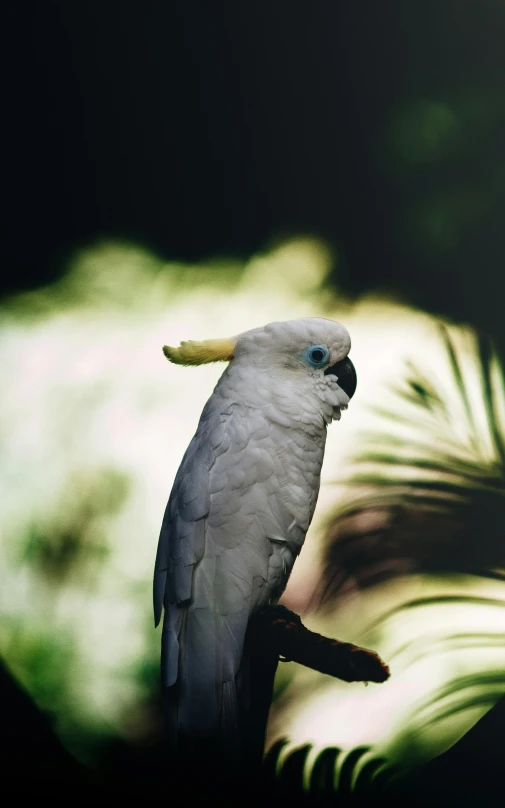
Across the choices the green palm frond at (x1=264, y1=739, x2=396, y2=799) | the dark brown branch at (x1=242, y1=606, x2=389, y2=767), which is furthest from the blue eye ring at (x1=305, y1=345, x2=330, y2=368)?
the green palm frond at (x1=264, y1=739, x2=396, y2=799)

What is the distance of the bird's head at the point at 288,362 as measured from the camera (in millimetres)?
1821


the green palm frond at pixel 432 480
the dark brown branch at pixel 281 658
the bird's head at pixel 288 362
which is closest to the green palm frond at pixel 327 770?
the dark brown branch at pixel 281 658

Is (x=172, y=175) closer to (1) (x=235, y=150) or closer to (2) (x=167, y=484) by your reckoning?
(1) (x=235, y=150)

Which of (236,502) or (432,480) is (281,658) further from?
(432,480)

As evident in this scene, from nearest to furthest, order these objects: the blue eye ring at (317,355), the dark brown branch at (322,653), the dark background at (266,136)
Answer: the dark brown branch at (322,653) < the blue eye ring at (317,355) < the dark background at (266,136)

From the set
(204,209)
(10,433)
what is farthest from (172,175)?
(10,433)

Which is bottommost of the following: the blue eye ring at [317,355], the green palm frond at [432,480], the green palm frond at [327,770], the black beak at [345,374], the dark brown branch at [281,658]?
the green palm frond at [327,770]

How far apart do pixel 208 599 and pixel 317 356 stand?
670mm

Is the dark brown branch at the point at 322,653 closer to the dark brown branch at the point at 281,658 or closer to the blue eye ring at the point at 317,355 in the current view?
the dark brown branch at the point at 281,658

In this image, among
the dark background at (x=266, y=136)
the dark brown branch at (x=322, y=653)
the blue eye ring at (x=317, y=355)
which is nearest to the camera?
the dark brown branch at (x=322, y=653)

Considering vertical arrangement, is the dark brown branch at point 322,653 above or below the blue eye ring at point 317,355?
below

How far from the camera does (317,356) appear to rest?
1865mm

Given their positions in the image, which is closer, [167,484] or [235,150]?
[167,484]

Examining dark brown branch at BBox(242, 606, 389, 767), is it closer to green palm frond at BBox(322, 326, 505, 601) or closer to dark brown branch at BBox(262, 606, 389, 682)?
dark brown branch at BBox(262, 606, 389, 682)
